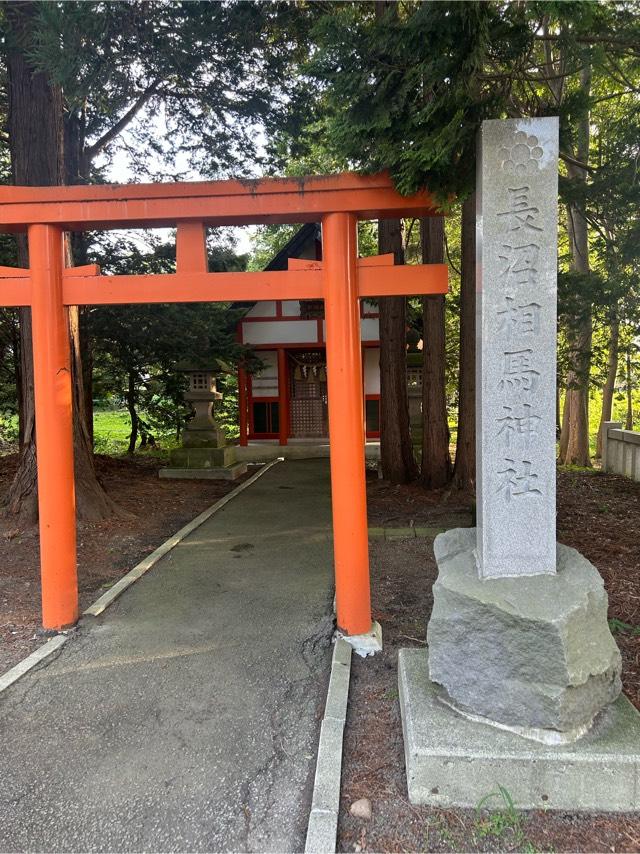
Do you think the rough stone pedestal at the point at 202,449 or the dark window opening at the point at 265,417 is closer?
the rough stone pedestal at the point at 202,449

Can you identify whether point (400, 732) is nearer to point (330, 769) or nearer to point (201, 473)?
point (330, 769)

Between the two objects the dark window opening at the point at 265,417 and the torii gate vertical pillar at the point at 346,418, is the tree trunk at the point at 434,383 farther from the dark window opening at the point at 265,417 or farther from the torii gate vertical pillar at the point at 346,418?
the dark window opening at the point at 265,417

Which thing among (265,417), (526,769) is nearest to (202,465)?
(265,417)

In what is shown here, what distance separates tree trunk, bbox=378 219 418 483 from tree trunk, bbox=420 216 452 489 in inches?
22.3

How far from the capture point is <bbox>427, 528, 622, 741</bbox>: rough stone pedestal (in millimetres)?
2627

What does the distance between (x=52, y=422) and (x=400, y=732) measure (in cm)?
331

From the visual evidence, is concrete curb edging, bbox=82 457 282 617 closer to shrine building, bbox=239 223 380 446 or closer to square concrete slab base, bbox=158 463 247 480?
square concrete slab base, bbox=158 463 247 480

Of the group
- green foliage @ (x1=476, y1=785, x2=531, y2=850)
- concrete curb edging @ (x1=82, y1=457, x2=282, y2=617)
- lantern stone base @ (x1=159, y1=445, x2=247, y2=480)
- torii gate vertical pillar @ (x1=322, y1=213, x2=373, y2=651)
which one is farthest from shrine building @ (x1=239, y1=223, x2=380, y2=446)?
green foliage @ (x1=476, y1=785, x2=531, y2=850)

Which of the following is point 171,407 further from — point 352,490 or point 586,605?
point 586,605

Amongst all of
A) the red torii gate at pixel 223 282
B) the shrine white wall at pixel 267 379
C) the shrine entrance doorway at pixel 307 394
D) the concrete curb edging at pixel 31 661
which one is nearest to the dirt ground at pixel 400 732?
the red torii gate at pixel 223 282

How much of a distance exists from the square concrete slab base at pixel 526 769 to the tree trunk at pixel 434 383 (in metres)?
6.65

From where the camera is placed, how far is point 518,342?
302cm

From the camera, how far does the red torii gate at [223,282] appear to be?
397 cm

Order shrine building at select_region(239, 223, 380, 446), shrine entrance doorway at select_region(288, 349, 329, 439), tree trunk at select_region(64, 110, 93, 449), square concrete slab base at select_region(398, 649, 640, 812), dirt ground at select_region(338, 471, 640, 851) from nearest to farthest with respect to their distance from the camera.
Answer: dirt ground at select_region(338, 471, 640, 851)
square concrete slab base at select_region(398, 649, 640, 812)
tree trunk at select_region(64, 110, 93, 449)
shrine building at select_region(239, 223, 380, 446)
shrine entrance doorway at select_region(288, 349, 329, 439)
